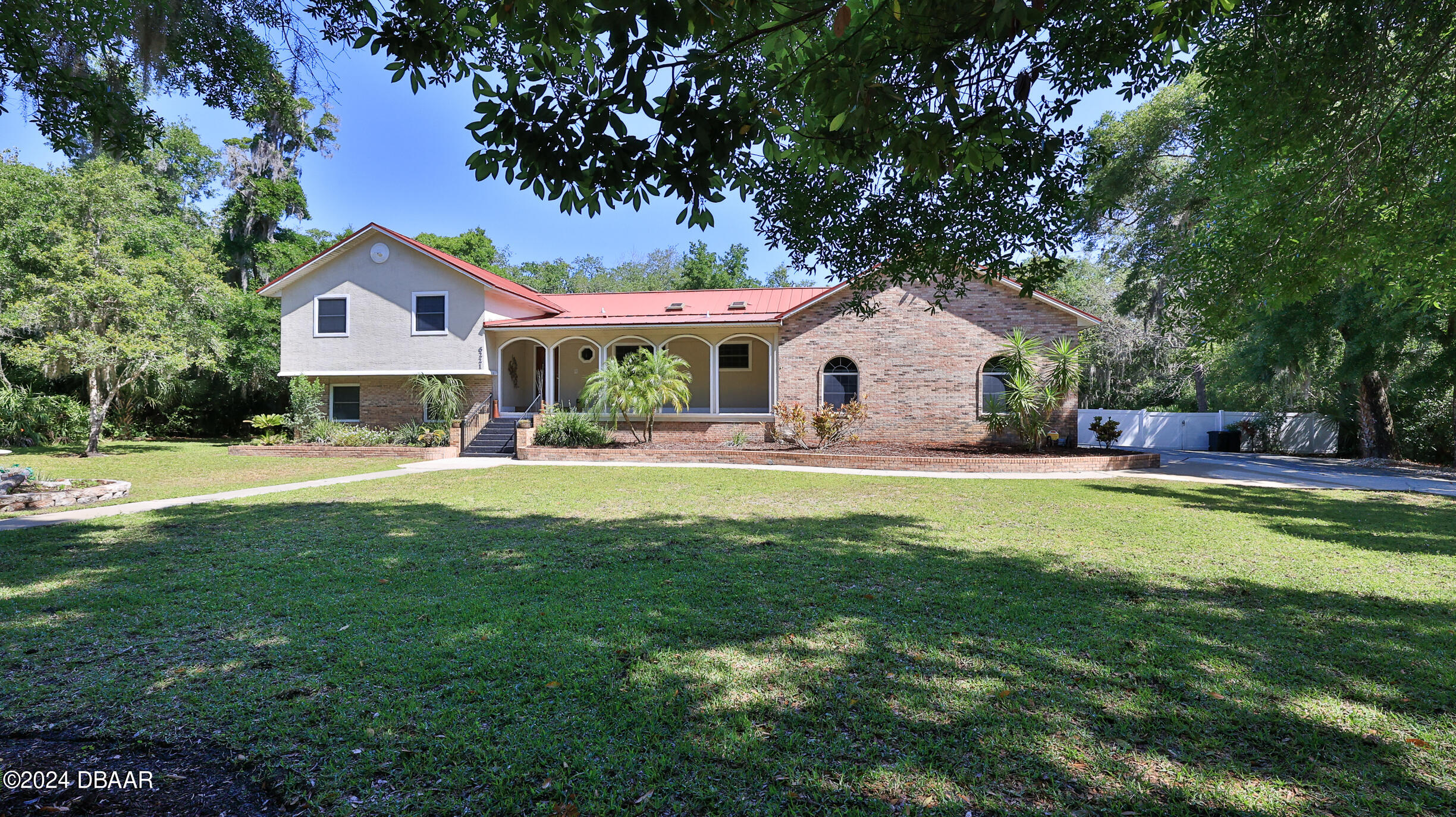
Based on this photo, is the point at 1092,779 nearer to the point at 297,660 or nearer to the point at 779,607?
the point at 779,607

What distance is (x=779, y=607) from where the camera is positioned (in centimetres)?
450

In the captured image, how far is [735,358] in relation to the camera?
2162 centimetres

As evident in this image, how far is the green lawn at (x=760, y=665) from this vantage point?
8.08 feet

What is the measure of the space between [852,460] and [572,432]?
7399 mm

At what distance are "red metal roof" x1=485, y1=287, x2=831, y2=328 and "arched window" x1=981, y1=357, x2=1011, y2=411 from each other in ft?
15.9

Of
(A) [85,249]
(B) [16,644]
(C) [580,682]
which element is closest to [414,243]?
(A) [85,249]

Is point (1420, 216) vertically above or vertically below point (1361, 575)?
above

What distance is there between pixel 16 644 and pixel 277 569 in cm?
177

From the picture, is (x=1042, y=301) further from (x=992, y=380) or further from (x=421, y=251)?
(x=421, y=251)

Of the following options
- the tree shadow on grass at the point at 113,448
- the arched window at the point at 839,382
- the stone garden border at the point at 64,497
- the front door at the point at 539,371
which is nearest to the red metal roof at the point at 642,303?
the front door at the point at 539,371

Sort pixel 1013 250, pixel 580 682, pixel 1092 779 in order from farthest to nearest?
pixel 1013 250 < pixel 580 682 < pixel 1092 779

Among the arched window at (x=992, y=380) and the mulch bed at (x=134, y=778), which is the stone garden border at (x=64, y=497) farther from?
the arched window at (x=992, y=380)

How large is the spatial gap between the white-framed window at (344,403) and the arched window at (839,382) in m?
14.8

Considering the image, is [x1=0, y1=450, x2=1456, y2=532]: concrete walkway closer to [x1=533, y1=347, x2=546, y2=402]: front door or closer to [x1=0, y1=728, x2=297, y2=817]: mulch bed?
[x1=533, y1=347, x2=546, y2=402]: front door
